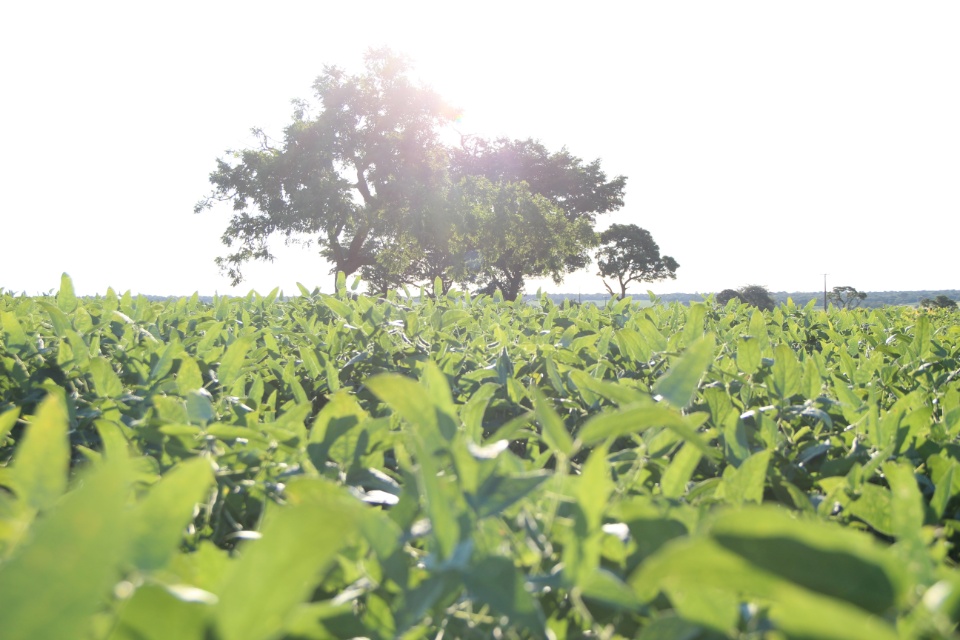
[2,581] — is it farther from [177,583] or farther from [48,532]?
[177,583]

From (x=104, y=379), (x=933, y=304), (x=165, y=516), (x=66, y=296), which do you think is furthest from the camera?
(x=933, y=304)

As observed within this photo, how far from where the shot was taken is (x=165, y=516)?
0.56m

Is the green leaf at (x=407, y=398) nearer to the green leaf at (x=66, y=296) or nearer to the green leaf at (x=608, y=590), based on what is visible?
the green leaf at (x=608, y=590)

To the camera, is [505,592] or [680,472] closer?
[505,592]

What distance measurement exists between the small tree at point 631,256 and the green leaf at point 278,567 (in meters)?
55.5

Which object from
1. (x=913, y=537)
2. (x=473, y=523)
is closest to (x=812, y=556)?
(x=913, y=537)

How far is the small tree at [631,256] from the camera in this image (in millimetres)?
55219

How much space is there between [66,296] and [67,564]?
2.87m

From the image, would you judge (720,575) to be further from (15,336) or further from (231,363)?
(15,336)

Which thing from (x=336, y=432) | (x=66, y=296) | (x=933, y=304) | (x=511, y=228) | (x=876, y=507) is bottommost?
(x=876, y=507)

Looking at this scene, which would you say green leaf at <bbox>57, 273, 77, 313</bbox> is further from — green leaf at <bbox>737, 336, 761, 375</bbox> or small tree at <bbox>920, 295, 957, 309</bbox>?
small tree at <bbox>920, 295, 957, 309</bbox>

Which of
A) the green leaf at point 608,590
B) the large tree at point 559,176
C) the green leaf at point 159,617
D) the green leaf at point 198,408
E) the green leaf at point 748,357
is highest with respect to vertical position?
the large tree at point 559,176

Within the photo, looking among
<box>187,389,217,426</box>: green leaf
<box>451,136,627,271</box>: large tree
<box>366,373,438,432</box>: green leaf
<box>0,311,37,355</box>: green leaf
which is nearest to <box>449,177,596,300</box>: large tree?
<box>451,136,627,271</box>: large tree

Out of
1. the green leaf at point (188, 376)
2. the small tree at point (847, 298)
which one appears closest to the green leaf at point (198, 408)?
the green leaf at point (188, 376)
